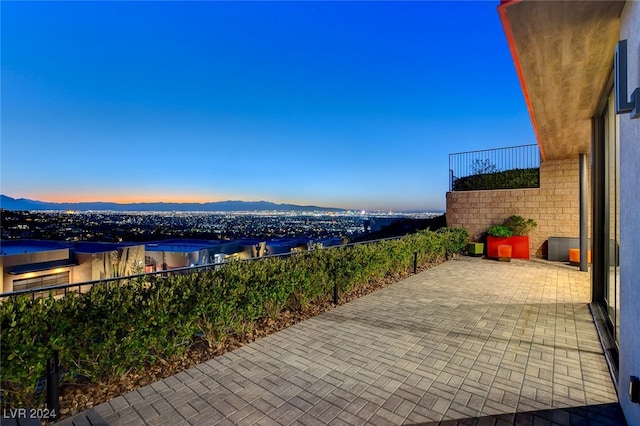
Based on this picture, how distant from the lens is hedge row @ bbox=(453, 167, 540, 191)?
11508 millimetres

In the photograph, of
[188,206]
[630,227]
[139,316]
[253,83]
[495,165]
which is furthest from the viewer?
[188,206]

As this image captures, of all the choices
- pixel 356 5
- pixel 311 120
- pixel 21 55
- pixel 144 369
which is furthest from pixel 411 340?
pixel 311 120

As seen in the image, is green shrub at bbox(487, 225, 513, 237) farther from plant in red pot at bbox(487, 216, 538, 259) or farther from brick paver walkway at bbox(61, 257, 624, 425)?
brick paver walkway at bbox(61, 257, 624, 425)

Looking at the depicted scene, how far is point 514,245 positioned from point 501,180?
116 inches

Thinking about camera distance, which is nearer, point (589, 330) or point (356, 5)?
point (589, 330)

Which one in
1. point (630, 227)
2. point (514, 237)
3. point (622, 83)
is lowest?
point (514, 237)

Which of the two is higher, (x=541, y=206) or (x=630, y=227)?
(x=541, y=206)

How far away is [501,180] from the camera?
40.2ft

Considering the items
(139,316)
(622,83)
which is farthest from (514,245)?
(139,316)

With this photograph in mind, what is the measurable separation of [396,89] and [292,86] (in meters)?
6.14

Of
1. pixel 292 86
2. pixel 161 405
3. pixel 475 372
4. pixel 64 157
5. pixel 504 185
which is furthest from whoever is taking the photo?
pixel 64 157

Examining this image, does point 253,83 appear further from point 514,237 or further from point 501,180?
point 514,237

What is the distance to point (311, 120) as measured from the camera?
72.5 feet

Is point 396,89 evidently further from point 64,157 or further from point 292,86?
point 64,157
